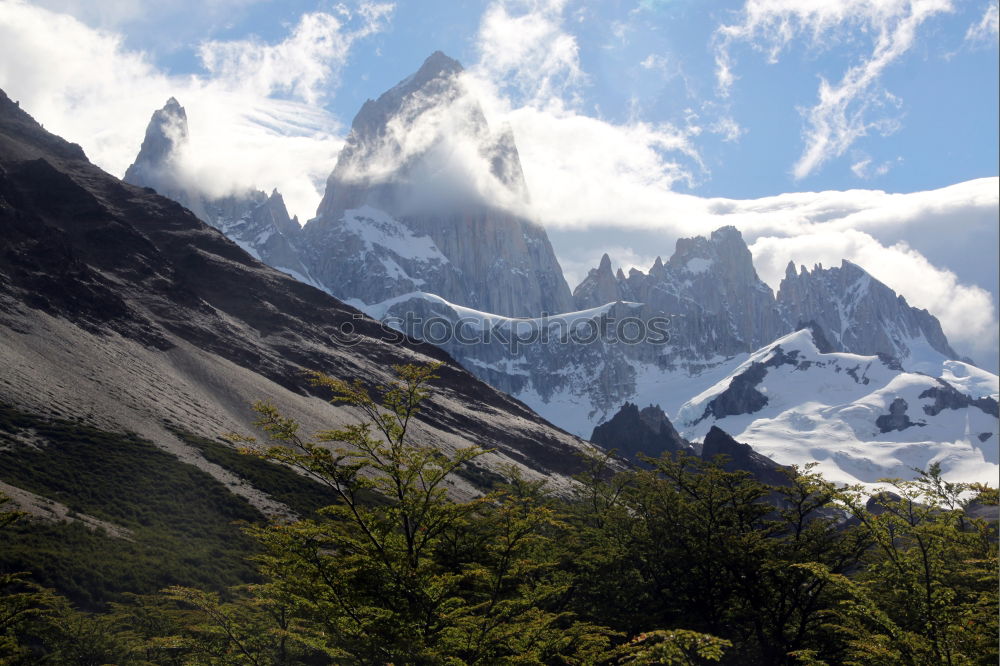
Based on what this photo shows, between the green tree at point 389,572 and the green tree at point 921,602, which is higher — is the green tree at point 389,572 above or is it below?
below

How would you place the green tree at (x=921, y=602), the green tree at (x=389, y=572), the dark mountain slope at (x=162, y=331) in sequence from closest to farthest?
the green tree at (x=921, y=602) < the green tree at (x=389, y=572) < the dark mountain slope at (x=162, y=331)

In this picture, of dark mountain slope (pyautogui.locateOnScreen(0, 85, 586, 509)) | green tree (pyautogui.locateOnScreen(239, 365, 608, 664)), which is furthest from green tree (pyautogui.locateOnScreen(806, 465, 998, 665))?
dark mountain slope (pyautogui.locateOnScreen(0, 85, 586, 509))

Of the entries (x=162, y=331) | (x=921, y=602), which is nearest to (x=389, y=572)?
(x=921, y=602)

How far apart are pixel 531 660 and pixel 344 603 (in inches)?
171

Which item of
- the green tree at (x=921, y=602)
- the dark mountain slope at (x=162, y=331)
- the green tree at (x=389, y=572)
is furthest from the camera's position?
the dark mountain slope at (x=162, y=331)

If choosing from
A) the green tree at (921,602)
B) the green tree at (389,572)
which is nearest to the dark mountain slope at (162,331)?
the green tree at (921,602)

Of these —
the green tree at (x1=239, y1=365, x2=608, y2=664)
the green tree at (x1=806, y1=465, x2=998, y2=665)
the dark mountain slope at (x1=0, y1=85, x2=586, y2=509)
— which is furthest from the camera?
the dark mountain slope at (x1=0, y1=85, x2=586, y2=509)

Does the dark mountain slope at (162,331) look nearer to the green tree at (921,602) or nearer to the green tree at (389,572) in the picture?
the green tree at (921,602)

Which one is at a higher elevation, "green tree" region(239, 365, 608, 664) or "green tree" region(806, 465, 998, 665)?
"green tree" region(806, 465, 998, 665)

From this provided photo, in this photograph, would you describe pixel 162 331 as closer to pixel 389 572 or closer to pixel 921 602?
pixel 389 572

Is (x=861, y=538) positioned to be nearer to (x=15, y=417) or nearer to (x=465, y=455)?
(x=465, y=455)

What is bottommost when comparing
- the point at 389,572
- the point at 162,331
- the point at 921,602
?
the point at 162,331

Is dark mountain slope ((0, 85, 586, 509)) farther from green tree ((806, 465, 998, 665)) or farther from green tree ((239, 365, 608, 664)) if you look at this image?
green tree ((239, 365, 608, 664))

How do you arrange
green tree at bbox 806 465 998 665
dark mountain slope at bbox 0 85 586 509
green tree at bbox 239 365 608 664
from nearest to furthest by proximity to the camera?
green tree at bbox 806 465 998 665, green tree at bbox 239 365 608 664, dark mountain slope at bbox 0 85 586 509
